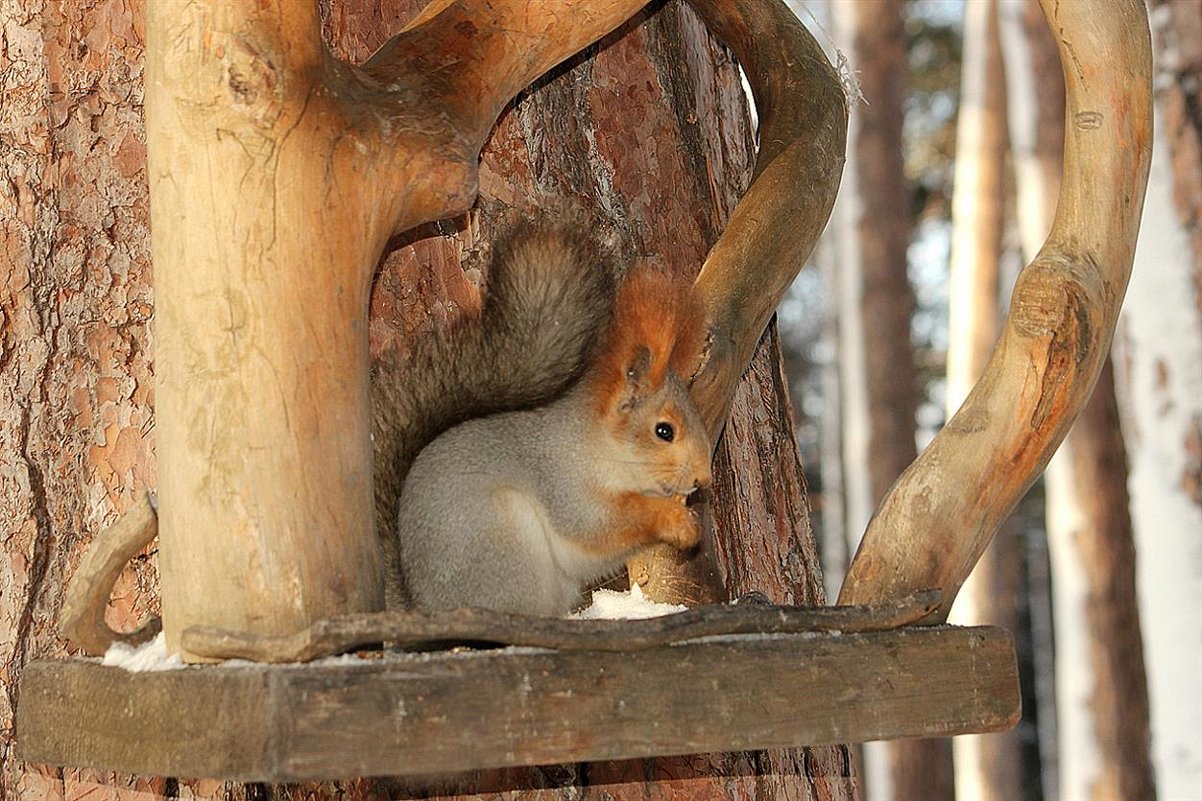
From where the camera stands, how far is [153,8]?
0.90m

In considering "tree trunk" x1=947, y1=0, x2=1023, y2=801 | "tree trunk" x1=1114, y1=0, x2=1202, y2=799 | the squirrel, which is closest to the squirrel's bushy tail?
the squirrel

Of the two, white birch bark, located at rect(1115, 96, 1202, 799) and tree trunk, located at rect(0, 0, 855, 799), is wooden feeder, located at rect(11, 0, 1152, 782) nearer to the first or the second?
tree trunk, located at rect(0, 0, 855, 799)

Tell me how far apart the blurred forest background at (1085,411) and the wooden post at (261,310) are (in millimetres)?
2326

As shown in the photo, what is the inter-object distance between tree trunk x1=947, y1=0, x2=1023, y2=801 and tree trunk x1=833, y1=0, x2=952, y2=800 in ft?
0.47

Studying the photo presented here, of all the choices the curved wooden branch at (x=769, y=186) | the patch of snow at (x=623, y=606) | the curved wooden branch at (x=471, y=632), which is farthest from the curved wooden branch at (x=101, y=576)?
the curved wooden branch at (x=769, y=186)

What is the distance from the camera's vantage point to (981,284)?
4.93m

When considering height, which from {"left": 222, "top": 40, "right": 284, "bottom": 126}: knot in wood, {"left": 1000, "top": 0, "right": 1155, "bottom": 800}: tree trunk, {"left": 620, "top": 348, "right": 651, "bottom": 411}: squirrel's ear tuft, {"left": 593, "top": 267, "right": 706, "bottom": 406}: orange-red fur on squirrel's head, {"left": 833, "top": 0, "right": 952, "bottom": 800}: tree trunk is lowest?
{"left": 1000, "top": 0, "right": 1155, "bottom": 800}: tree trunk

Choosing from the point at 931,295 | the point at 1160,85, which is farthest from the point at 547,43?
the point at 931,295

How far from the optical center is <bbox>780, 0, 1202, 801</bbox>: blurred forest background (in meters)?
2.87

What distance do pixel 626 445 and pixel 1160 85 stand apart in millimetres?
2175

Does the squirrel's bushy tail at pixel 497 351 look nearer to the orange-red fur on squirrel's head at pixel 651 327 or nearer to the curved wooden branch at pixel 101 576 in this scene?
the orange-red fur on squirrel's head at pixel 651 327

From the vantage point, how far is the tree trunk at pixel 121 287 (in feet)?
3.87

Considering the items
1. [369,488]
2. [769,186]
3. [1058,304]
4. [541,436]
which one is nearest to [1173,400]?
[769,186]

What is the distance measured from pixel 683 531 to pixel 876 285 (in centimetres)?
386
